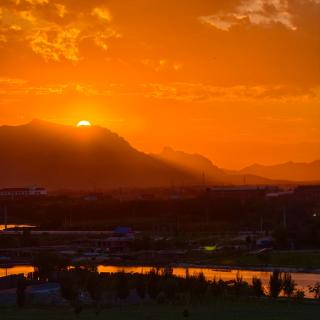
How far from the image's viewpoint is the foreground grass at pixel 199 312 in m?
17.8

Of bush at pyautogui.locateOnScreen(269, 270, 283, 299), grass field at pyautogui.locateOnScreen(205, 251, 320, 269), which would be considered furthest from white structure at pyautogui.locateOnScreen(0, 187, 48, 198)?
bush at pyautogui.locateOnScreen(269, 270, 283, 299)

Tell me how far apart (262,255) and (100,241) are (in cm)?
1877

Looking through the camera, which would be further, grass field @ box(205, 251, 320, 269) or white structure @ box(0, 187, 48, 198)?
white structure @ box(0, 187, 48, 198)

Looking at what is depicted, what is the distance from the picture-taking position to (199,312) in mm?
Result: 19016

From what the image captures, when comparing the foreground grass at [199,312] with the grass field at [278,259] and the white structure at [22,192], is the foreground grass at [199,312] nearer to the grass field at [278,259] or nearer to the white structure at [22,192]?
the grass field at [278,259]

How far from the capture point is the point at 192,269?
40.4 meters

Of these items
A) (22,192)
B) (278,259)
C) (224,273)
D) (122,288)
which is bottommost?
(224,273)

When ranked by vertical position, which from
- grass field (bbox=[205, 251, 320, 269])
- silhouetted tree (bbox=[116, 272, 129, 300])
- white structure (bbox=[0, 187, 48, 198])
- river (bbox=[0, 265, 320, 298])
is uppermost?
white structure (bbox=[0, 187, 48, 198])

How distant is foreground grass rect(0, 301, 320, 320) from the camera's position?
58.2ft

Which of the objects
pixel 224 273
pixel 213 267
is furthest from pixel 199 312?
pixel 213 267

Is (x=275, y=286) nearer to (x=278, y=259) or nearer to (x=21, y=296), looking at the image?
(x=21, y=296)

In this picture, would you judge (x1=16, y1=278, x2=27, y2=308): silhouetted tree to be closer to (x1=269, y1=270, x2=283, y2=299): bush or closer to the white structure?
(x1=269, y1=270, x2=283, y2=299): bush

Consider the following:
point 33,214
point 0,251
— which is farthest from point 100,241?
point 33,214

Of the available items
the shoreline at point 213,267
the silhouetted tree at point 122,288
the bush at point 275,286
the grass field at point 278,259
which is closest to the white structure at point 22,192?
the shoreline at point 213,267
